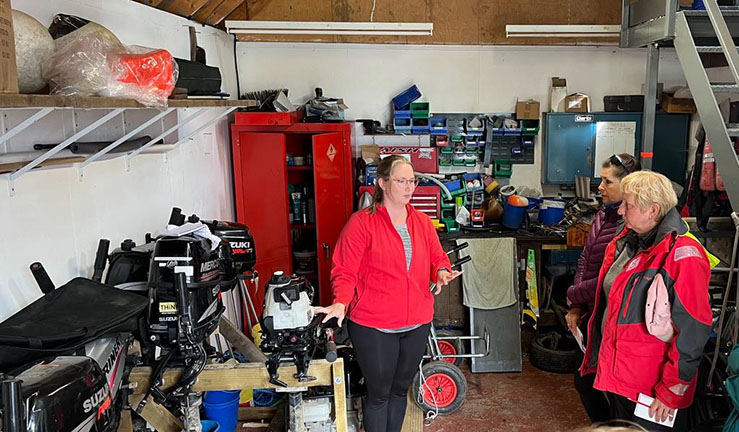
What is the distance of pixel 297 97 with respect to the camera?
16.3 feet

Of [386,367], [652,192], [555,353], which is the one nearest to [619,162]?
[652,192]

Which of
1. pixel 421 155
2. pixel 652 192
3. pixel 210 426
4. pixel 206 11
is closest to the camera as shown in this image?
pixel 652 192

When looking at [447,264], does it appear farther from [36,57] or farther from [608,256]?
[36,57]

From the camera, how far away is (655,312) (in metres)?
2.24

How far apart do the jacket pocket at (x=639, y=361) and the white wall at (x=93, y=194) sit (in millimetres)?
2060

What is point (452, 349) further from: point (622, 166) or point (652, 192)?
point (652, 192)

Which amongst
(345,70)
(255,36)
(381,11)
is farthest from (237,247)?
(381,11)

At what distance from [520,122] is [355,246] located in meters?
2.55

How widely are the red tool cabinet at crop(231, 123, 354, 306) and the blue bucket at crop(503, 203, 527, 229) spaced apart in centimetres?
118

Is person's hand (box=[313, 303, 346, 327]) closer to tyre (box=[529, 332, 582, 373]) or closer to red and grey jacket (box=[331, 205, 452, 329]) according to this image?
red and grey jacket (box=[331, 205, 452, 329])

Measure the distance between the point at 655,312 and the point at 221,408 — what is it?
2.15m

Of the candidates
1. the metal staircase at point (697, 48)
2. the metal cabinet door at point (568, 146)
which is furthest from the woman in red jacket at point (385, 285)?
the metal cabinet door at point (568, 146)

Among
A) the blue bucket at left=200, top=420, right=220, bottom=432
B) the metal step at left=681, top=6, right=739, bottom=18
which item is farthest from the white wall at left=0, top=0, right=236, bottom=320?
the metal step at left=681, top=6, right=739, bottom=18

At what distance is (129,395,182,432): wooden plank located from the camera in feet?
8.02
